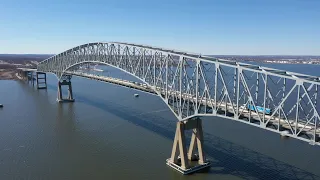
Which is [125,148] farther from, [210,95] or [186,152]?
[210,95]

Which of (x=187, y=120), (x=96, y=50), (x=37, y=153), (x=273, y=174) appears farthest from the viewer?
(x=96, y=50)

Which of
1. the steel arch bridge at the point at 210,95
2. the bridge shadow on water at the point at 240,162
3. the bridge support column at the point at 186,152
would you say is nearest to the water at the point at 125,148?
the bridge shadow on water at the point at 240,162

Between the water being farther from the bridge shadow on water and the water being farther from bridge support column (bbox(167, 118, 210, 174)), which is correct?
bridge support column (bbox(167, 118, 210, 174))

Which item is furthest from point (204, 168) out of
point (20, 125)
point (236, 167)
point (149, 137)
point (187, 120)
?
point (20, 125)

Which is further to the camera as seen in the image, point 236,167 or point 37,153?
point 37,153

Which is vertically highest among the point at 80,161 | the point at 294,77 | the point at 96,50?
the point at 96,50

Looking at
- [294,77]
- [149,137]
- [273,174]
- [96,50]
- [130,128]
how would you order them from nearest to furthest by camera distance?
1. [294,77]
2. [273,174]
3. [149,137]
4. [130,128]
5. [96,50]

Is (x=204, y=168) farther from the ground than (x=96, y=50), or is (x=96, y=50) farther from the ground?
(x=96, y=50)

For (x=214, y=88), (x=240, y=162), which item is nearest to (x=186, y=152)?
(x=240, y=162)

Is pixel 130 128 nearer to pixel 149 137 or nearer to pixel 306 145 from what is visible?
pixel 149 137

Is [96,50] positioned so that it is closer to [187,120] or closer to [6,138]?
[6,138]
